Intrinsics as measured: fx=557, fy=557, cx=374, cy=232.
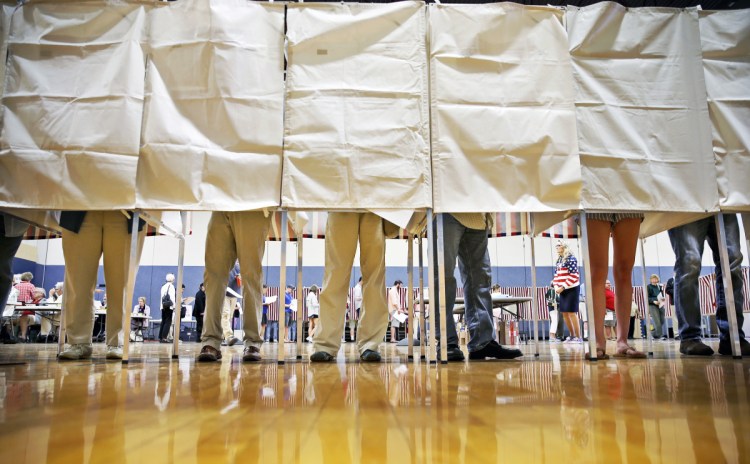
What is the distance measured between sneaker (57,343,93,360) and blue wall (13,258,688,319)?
33.2 ft

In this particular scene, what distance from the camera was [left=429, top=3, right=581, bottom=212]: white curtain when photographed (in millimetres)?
2719

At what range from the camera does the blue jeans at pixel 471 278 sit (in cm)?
292

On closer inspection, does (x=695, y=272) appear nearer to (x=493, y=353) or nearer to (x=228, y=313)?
(x=493, y=353)

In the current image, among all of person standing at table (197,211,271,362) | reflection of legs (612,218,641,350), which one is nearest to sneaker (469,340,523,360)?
reflection of legs (612,218,641,350)

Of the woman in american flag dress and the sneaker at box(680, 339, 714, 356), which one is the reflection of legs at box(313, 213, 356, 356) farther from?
the woman in american flag dress

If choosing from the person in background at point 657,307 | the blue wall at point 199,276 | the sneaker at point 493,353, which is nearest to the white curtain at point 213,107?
the sneaker at point 493,353

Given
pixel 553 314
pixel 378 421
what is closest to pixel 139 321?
pixel 553 314

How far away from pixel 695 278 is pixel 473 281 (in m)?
1.31

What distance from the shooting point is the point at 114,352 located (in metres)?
2.91

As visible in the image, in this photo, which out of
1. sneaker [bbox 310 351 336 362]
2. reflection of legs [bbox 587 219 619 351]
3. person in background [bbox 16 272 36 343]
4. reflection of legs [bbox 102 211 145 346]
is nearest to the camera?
sneaker [bbox 310 351 336 362]

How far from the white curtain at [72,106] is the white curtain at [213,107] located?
93 mm

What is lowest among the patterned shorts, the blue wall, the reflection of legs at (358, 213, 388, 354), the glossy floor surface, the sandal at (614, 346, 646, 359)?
the sandal at (614, 346, 646, 359)

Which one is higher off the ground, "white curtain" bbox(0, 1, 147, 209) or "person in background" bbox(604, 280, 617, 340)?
"white curtain" bbox(0, 1, 147, 209)

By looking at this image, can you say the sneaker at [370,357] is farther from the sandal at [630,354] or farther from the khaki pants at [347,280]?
the sandal at [630,354]
